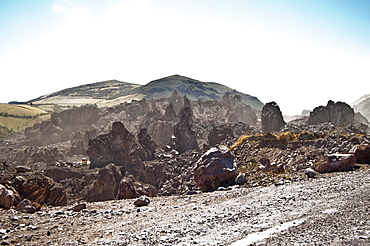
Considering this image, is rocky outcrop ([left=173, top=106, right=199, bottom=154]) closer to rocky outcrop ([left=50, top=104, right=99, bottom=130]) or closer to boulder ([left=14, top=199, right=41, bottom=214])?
boulder ([left=14, top=199, right=41, bottom=214])

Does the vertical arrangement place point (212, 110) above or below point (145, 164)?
above

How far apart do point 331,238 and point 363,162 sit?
14081 mm

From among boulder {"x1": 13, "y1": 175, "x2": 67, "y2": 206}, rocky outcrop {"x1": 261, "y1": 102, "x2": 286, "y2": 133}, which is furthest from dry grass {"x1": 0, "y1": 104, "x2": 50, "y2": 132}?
boulder {"x1": 13, "y1": 175, "x2": 67, "y2": 206}

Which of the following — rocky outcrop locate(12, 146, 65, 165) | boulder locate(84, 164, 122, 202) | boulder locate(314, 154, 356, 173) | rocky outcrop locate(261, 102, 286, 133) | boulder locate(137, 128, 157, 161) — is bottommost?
rocky outcrop locate(12, 146, 65, 165)

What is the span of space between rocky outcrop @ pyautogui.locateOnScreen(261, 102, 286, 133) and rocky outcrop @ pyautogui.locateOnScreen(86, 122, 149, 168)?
38.3m

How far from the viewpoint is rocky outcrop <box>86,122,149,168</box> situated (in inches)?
1673

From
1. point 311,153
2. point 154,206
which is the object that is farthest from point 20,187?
point 311,153

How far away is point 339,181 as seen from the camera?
50.4 feet

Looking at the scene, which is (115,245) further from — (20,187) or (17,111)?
(17,111)

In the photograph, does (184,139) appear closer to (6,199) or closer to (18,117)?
(6,199)

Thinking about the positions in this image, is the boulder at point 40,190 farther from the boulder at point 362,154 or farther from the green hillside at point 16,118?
the green hillside at point 16,118

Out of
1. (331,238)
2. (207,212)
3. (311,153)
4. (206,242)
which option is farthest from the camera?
(311,153)

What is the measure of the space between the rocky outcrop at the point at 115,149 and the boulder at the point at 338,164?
90.7ft

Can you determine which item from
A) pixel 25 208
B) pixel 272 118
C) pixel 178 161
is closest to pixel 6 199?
pixel 25 208
